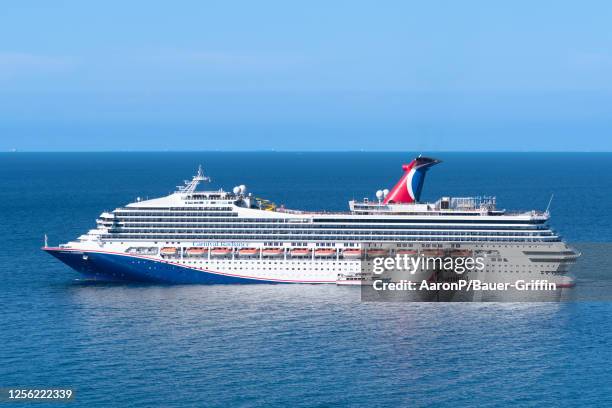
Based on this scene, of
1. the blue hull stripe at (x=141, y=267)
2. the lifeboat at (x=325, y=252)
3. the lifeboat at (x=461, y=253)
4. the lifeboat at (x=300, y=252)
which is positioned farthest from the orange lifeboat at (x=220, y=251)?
the lifeboat at (x=461, y=253)

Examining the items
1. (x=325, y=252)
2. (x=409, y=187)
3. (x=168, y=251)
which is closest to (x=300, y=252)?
(x=325, y=252)

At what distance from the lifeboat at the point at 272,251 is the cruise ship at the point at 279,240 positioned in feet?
0.24

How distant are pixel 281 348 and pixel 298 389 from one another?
23.6 feet

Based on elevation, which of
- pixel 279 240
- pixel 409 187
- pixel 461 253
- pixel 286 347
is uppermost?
pixel 409 187

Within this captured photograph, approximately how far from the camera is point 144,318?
64750mm

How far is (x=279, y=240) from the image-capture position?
78.6 meters

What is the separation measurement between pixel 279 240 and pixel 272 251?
1.05m

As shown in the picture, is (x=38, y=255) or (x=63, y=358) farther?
(x=38, y=255)

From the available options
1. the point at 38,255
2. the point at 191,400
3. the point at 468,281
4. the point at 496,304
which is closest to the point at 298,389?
A: the point at 191,400

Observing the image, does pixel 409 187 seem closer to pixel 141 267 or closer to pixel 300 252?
pixel 300 252

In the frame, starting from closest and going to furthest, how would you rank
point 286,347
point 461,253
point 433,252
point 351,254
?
point 286,347
point 351,254
point 461,253
point 433,252

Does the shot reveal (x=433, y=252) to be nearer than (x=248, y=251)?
Yes

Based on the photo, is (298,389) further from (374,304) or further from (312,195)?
(312,195)

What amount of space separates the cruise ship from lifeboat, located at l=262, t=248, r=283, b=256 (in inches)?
2.9
